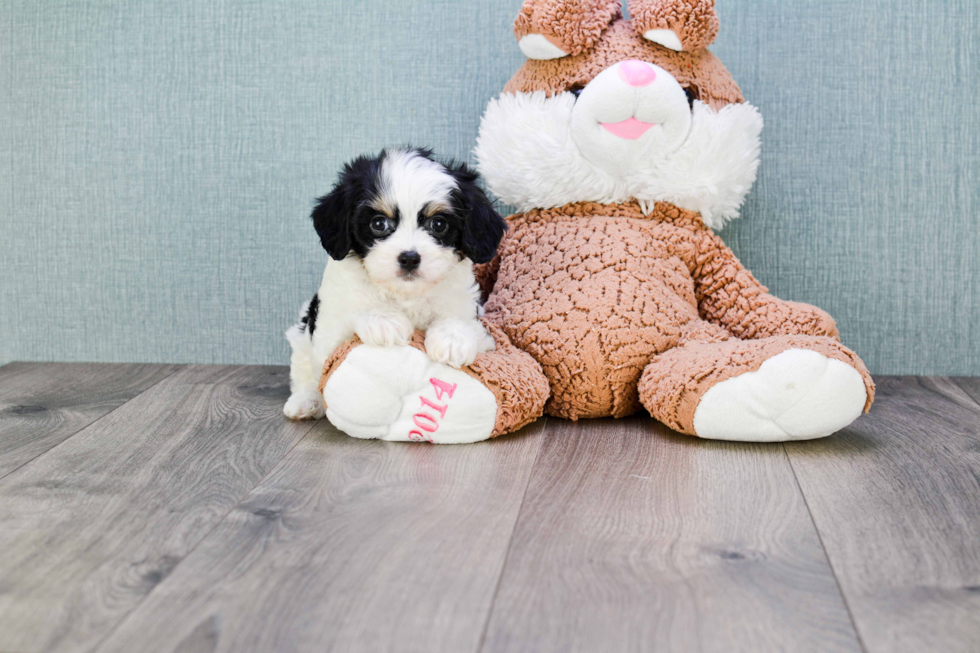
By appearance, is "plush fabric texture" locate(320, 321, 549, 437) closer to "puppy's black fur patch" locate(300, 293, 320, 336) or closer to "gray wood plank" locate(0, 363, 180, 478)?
"puppy's black fur patch" locate(300, 293, 320, 336)

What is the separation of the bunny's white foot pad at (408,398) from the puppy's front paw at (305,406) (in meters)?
0.22

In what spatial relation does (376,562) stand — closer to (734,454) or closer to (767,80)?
(734,454)

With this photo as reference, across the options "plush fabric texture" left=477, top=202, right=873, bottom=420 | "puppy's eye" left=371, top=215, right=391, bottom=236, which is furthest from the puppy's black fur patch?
"plush fabric texture" left=477, top=202, right=873, bottom=420

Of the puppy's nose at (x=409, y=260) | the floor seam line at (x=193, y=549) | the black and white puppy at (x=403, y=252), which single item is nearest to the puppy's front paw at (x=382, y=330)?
the black and white puppy at (x=403, y=252)

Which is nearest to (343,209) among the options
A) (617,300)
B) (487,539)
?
(617,300)

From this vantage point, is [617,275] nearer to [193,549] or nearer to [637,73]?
[637,73]

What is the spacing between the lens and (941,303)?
225 centimetres

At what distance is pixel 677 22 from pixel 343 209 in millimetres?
826

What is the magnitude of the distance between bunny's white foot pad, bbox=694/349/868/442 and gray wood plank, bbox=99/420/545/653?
1.26 feet

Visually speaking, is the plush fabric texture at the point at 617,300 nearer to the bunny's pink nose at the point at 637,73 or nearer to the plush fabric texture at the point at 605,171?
the plush fabric texture at the point at 605,171

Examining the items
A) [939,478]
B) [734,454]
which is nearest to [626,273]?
[734,454]

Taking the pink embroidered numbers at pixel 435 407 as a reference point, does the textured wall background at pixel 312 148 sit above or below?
above

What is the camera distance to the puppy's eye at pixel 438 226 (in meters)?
1.58

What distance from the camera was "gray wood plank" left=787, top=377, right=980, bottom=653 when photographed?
0.96m
